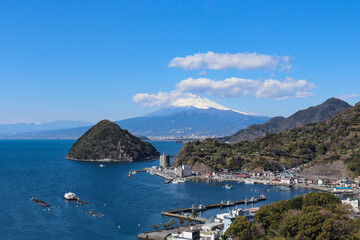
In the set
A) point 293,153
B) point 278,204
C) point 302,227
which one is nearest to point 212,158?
point 293,153

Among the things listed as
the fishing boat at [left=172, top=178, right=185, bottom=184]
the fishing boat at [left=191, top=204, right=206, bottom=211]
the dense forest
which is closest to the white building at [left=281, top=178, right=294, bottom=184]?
the fishing boat at [left=172, top=178, right=185, bottom=184]

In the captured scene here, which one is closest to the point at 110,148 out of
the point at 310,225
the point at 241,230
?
the point at 241,230

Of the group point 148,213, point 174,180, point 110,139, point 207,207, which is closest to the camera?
point 148,213

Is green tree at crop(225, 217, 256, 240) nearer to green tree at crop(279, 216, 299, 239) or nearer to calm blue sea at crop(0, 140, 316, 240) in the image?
green tree at crop(279, 216, 299, 239)

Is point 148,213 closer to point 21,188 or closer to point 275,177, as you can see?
point 21,188

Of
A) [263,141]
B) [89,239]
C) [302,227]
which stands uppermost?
[263,141]

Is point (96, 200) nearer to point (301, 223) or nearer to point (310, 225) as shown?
point (301, 223)
